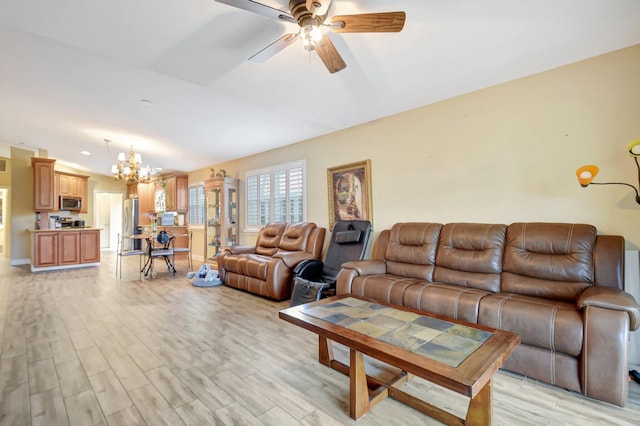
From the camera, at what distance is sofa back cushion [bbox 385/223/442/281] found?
2986 mm

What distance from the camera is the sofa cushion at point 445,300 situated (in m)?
2.17

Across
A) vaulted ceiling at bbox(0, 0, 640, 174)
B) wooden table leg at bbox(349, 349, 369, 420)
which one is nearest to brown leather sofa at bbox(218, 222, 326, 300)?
vaulted ceiling at bbox(0, 0, 640, 174)

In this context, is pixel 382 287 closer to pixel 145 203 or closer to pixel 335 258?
pixel 335 258

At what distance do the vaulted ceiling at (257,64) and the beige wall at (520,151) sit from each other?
18 cm

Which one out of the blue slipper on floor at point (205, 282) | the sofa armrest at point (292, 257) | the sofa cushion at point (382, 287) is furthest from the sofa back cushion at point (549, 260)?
the blue slipper on floor at point (205, 282)

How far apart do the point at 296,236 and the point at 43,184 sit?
6604 millimetres

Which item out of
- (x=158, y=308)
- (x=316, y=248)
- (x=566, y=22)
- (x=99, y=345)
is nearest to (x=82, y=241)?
(x=158, y=308)

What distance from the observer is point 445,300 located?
229cm

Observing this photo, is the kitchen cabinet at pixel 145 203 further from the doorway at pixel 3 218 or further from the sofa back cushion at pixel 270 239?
the sofa back cushion at pixel 270 239

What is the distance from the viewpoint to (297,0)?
1.66m

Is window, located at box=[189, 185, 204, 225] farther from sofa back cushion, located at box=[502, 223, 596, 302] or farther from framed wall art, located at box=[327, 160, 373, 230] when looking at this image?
sofa back cushion, located at box=[502, 223, 596, 302]

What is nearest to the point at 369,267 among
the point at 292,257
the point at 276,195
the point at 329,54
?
the point at 292,257

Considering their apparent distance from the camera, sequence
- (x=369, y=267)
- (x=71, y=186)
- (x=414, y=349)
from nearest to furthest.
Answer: (x=414, y=349)
(x=369, y=267)
(x=71, y=186)

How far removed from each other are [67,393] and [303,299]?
2.09m
